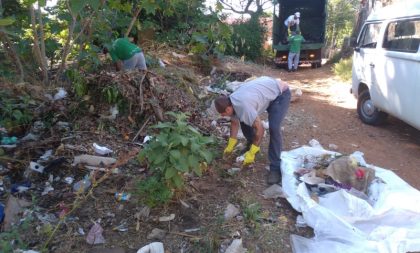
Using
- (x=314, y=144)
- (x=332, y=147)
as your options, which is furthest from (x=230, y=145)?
(x=332, y=147)

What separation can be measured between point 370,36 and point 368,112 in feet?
4.00

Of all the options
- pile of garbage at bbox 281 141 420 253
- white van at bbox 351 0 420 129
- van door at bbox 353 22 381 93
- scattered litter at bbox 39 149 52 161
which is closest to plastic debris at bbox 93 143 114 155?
scattered litter at bbox 39 149 52 161

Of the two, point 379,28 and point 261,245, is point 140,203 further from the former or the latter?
point 379,28

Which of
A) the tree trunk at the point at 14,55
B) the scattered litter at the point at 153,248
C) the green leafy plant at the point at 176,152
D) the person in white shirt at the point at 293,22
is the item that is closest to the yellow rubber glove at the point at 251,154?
the green leafy plant at the point at 176,152

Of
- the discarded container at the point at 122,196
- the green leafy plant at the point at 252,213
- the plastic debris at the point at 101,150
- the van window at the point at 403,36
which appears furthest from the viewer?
the van window at the point at 403,36

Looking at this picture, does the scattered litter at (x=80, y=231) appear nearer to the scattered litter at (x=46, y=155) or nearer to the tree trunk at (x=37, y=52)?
the scattered litter at (x=46, y=155)

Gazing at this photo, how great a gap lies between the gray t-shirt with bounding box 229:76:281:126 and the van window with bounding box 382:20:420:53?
1.96 m

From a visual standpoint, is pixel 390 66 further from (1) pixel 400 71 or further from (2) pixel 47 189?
(2) pixel 47 189

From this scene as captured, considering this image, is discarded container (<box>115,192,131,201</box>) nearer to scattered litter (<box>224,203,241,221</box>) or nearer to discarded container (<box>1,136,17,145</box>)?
scattered litter (<box>224,203,241,221</box>)

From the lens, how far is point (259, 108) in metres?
4.04

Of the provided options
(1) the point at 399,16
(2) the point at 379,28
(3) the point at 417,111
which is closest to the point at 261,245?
(3) the point at 417,111

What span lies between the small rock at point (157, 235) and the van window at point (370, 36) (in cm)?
456

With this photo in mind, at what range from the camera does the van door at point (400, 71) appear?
4582mm

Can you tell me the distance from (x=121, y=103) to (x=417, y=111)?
3671mm
